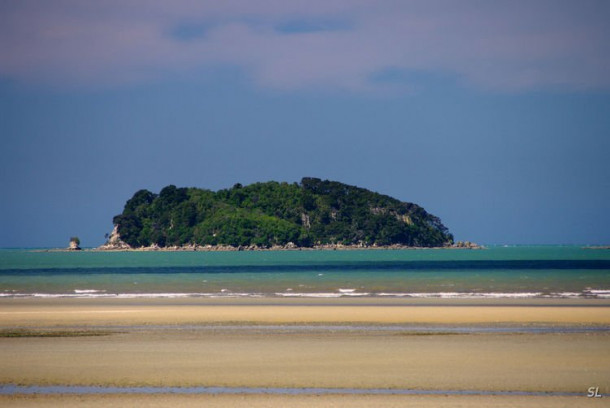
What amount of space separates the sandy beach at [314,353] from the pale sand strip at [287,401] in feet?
0.11

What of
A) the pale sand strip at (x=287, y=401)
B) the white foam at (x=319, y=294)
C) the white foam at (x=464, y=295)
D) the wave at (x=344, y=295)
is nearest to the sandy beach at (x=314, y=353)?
the pale sand strip at (x=287, y=401)

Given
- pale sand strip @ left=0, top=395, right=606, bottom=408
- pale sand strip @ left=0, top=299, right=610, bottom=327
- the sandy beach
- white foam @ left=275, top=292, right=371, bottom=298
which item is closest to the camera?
pale sand strip @ left=0, top=395, right=606, bottom=408

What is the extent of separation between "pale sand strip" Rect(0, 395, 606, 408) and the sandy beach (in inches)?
1.4

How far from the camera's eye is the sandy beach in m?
14.0

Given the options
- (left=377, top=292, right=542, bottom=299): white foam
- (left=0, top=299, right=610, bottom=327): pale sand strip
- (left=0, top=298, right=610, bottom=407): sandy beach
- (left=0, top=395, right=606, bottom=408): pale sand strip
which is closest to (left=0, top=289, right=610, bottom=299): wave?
(left=377, top=292, right=542, bottom=299): white foam

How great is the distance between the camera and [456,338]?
20625mm

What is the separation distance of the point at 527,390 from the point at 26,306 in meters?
25.0

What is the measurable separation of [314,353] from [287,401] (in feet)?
16.1

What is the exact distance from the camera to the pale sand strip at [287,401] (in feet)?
41.9

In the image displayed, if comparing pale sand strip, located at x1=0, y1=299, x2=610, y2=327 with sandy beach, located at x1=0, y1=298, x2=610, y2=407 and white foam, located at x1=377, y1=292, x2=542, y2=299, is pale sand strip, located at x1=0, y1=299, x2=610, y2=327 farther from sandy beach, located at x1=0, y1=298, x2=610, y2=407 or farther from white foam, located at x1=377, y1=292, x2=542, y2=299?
white foam, located at x1=377, y1=292, x2=542, y2=299

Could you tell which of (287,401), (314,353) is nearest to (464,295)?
(314,353)

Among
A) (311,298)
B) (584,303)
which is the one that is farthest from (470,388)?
(311,298)

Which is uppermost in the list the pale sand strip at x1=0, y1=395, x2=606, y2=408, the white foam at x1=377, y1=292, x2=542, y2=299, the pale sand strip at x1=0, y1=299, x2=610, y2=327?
the pale sand strip at x1=0, y1=299, x2=610, y2=327

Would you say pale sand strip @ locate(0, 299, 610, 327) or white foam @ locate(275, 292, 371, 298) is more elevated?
pale sand strip @ locate(0, 299, 610, 327)
